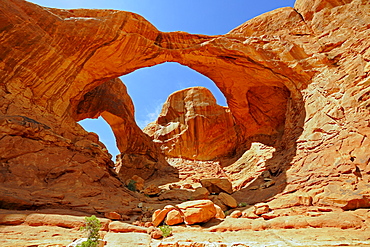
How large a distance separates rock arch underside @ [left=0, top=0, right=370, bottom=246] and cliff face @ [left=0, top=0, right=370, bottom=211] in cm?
6

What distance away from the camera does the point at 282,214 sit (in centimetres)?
773

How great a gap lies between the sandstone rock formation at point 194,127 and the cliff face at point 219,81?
823 centimetres

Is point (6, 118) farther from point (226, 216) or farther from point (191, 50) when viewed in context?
point (191, 50)

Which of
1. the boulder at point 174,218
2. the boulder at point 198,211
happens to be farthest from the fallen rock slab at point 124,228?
the boulder at point 198,211

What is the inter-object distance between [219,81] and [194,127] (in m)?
10.9

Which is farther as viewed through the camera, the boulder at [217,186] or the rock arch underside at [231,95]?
the boulder at [217,186]

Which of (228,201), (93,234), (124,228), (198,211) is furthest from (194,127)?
(93,234)

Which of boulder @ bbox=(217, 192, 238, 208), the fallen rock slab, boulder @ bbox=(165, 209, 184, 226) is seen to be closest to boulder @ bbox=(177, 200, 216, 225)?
boulder @ bbox=(165, 209, 184, 226)

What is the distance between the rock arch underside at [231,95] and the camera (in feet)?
29.5

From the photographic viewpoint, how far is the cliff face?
9.38m

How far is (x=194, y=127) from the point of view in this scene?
2808 centimetres

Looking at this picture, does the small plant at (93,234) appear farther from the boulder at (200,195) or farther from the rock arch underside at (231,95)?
the boulder at (200,195)

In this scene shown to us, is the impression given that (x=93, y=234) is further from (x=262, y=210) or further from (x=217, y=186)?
(x=217, y=186)

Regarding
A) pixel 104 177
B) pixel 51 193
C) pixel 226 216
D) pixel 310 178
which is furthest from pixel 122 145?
pixel 310 178
